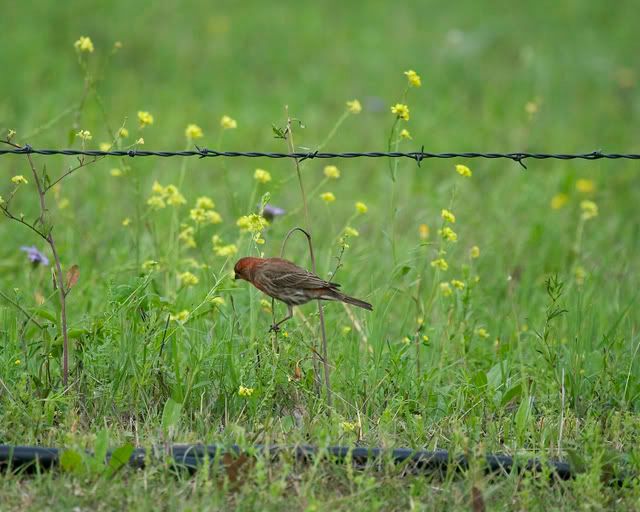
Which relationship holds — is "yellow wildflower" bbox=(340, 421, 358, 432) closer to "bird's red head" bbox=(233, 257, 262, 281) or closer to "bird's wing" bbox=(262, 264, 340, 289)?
"bird's wing" bbox=(262, 264, 340, 289)

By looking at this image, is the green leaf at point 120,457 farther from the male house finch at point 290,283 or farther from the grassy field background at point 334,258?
the male house finch at point 290,283

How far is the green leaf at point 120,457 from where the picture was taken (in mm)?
3721

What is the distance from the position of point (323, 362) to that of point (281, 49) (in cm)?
789

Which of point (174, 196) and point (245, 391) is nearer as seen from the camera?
point (245, 391)

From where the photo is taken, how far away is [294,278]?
4434mm

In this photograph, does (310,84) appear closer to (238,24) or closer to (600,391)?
(238,24)

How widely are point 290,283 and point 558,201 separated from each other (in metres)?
4.11

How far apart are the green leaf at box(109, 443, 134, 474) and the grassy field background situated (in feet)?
0.14

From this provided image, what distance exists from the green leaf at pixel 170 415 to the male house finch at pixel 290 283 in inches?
24.5

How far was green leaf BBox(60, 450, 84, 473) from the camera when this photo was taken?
12.1ft

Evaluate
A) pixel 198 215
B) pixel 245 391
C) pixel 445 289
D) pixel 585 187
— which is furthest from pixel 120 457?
pixel 585 187

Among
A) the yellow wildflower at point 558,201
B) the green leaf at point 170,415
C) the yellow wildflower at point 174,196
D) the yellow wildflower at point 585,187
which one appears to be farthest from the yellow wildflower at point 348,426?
the yellow wildflower at point 585,187

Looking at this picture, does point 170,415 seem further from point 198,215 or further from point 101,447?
point 198,215

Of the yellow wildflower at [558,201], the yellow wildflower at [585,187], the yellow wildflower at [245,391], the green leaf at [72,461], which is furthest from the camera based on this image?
the yellow wildflower at [585,187]
